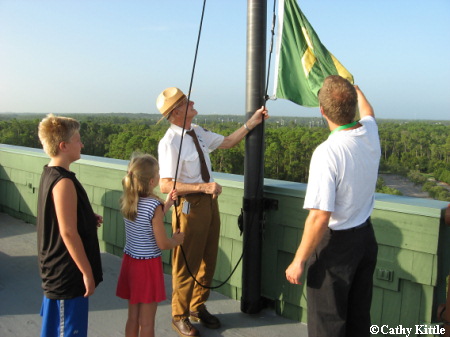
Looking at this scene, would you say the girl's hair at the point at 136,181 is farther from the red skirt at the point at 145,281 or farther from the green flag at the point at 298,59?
the green flag at the point at 298,59

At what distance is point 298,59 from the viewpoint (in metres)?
3.02

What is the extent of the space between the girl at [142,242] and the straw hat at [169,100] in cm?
56

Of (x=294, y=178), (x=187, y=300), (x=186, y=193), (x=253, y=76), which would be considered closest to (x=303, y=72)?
(x=253, y=76)

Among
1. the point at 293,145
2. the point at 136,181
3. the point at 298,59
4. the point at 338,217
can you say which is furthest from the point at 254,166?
the point at 293,145

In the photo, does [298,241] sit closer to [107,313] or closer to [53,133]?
[107,313]

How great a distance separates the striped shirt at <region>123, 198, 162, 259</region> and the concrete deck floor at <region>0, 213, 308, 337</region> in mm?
825

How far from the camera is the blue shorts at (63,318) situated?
2.01m

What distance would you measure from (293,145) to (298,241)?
45.0 meters

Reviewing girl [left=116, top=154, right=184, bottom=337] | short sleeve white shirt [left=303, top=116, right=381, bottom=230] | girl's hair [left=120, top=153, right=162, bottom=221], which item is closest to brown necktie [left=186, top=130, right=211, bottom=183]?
girl [left=116, top=154, right=184, bottom=337]

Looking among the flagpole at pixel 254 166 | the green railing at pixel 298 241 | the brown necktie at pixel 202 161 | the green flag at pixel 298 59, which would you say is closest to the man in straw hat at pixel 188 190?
the brown necktie at pixel 202 161

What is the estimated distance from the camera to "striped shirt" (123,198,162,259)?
87.2 inches

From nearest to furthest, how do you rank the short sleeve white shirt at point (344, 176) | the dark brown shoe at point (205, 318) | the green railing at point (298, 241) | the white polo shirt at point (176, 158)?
the short sleeve white shirt at point (344, 176), the green railing at point (298, 241), the white polo shirt at point (176, 158), the dark brown shoe at point (205, 318)

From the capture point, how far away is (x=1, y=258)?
4.25 metres

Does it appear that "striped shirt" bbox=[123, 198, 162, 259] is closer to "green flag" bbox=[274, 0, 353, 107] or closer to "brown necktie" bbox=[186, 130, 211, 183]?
"brown necktie" bbox=[186, 130, 211, 183]
